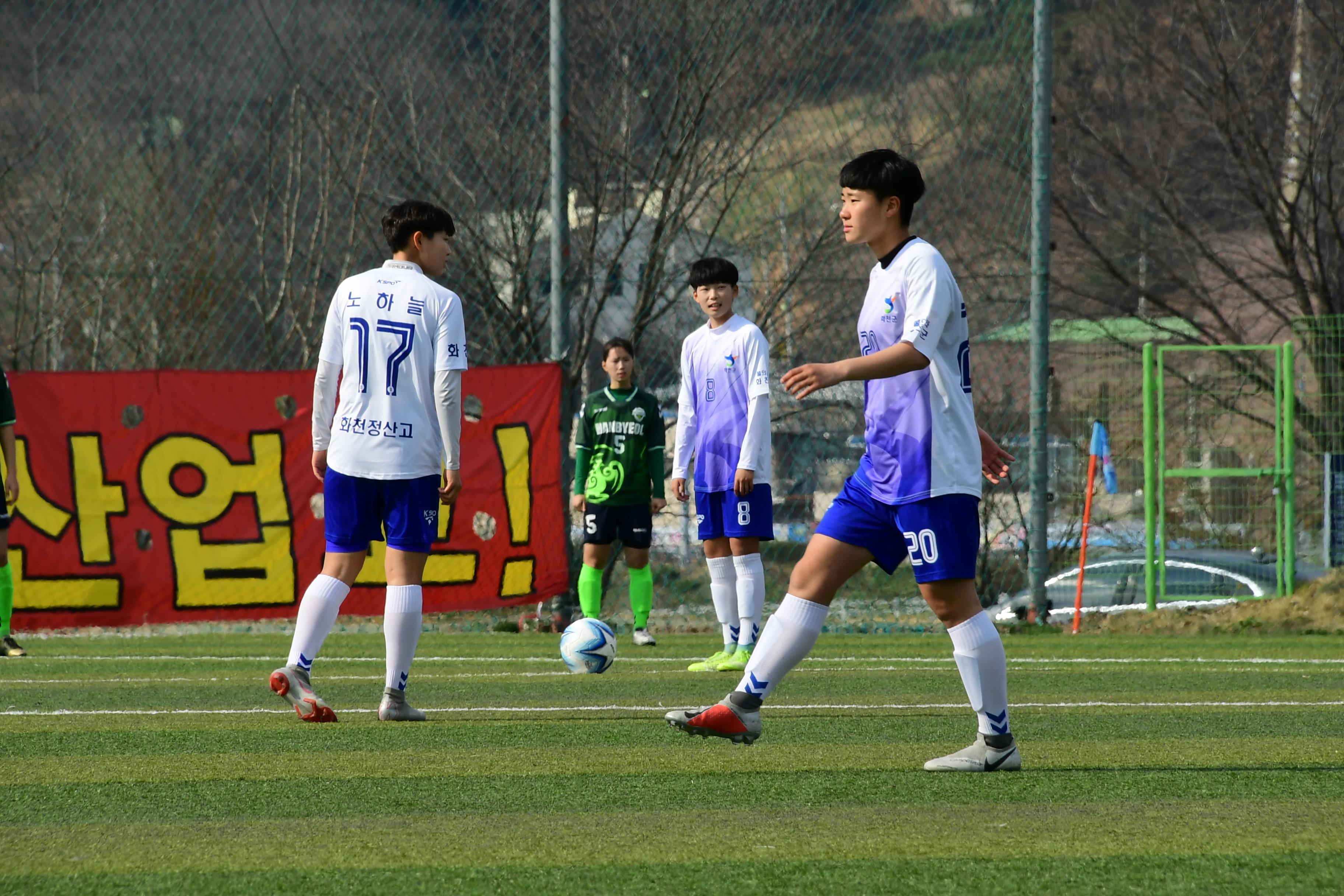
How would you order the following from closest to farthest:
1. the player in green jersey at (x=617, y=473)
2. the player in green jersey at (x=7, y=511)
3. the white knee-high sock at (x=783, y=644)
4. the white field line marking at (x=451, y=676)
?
the white knee-high sock at (x=783, y=644)
the white field line marking at (x=451, y=676)
the player in green jersey at (x=7, y=511)
the player in green jersey at (x=617, y=473)

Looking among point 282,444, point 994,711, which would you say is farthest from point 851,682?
point 282,444

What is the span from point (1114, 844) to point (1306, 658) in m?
6.65

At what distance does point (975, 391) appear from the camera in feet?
44.6

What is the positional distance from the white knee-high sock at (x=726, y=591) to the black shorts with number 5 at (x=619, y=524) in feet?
5.46

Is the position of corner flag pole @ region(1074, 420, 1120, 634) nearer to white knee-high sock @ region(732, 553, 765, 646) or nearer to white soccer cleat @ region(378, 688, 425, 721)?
white knee-high sock @ region(732, 553, 765, 646)

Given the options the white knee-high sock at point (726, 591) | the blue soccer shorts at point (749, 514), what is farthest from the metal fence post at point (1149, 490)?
the blue soccer shorts at point (749, 514)

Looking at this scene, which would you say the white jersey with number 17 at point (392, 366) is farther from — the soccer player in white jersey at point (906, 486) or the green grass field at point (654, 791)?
the soccer player in white jersey at point (906, 486)

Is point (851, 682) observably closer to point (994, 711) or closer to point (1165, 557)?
point (994, 711)

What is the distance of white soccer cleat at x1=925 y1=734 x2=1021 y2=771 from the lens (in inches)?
189

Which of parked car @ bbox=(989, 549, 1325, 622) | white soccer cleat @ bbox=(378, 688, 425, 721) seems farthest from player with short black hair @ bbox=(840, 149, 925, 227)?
parked car @ bbox=(989, 549, 1325, 622)

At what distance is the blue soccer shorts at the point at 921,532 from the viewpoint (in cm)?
471

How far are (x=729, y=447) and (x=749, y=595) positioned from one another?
848mm

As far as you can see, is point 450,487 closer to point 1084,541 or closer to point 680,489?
point 680,489

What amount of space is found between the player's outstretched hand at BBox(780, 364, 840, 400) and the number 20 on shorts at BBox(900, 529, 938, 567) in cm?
60
